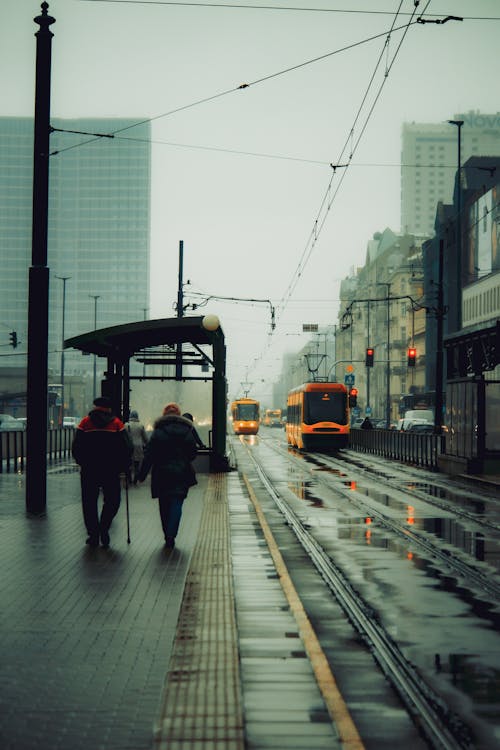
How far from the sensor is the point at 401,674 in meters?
6.10

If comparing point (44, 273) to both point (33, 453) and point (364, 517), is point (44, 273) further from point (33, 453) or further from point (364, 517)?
point (364, 517)

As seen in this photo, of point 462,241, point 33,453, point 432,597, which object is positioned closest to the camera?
point 432,597

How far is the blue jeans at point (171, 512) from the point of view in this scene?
11719mm

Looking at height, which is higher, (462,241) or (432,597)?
(462,241)

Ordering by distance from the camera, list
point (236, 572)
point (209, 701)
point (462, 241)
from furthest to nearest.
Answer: point (462, 241)
point (236, 572)
point (209, 701)

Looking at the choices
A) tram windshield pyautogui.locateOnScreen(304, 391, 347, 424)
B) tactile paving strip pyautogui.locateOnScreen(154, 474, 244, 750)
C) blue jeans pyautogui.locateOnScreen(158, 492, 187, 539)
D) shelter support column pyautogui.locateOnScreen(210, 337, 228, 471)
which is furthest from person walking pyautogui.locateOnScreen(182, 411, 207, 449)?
tram windshield pyautogui.locateOnScreen(304, 391, 347, 424)

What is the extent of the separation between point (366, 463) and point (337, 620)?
27.4 m

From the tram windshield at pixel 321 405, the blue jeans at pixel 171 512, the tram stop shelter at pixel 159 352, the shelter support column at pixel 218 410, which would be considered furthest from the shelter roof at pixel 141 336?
the tram windshield at pixel 321 405

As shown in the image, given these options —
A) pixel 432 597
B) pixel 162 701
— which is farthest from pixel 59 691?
pixel 432 597

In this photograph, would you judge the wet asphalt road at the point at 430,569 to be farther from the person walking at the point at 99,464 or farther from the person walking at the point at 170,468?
the person walking at the point at 99,464

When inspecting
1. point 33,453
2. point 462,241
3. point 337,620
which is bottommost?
point 337,620

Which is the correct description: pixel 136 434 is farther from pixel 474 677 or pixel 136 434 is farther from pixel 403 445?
pixel 403 445

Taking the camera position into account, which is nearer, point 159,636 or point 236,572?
point 159,636

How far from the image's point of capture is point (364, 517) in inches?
632
